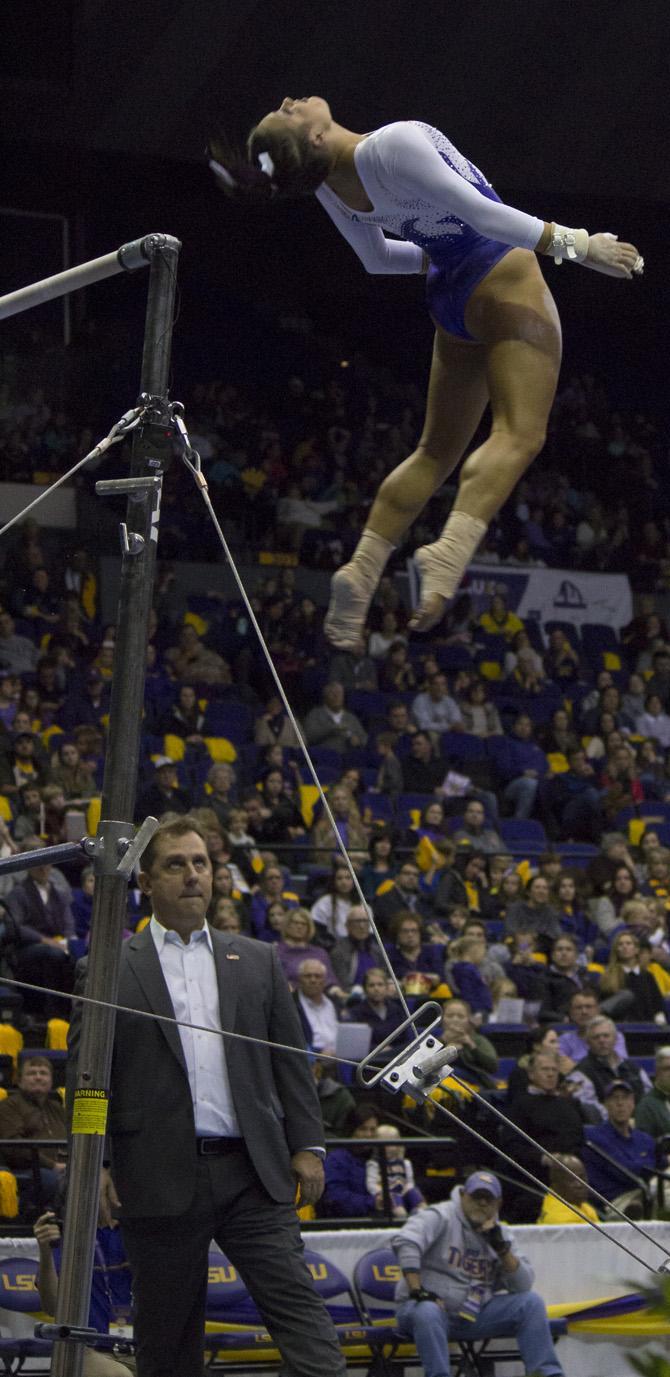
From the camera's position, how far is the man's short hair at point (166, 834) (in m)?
4.05

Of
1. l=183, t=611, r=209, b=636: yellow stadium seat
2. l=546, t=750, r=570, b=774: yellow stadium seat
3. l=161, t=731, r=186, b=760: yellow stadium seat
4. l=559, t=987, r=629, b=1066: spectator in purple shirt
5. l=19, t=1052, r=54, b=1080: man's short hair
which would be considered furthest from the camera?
l=183, t=611, r=209, b=636: yellow stadium seat

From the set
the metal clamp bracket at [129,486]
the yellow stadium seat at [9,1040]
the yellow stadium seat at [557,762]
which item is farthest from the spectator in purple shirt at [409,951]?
the metal clamp bracket at [129,486]

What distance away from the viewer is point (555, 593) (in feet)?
51.4

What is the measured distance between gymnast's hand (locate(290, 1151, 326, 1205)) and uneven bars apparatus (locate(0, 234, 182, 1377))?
2.09ft

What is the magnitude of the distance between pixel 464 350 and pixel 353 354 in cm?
1469

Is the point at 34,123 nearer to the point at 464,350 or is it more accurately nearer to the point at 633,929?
the point at 633,929

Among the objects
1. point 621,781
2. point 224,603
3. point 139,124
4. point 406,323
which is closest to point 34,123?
point 139,124

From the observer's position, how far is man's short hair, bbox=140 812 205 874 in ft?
13.3

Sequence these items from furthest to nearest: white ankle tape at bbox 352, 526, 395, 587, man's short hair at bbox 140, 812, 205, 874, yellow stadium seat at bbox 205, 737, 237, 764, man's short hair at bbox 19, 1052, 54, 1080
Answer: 1. yellow stadium seat at bbox 205, 737, 237, 764
2. man's short hair at bbox 19, 1052, 54, 1080
3. man's short hair at bbox 140, 812, 205, 874
4. white ankle tape at bbox 352, 526, 395, 587

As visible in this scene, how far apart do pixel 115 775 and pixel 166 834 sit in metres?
0.58

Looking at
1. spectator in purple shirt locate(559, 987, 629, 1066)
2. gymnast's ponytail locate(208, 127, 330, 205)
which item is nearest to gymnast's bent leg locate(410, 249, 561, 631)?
gymnast's ponytail locate(208, 127, 330, 205)

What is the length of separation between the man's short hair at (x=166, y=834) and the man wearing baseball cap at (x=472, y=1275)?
2.77 m

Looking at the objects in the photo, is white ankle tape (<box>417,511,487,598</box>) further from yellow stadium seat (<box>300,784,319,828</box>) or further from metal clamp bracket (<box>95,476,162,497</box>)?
yellow stadium seat (<box>300,784,319,828</box>)

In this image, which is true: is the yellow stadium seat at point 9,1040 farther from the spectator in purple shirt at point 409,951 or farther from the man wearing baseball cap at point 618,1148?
the man wearing baseball cap at point 618,1148
